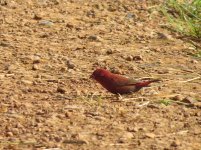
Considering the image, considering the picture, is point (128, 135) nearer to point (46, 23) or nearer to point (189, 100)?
point (189, 100)

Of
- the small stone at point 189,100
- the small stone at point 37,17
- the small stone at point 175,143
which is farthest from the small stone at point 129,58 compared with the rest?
the small stone at point 175,143

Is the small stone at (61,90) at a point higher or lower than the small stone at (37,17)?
lower

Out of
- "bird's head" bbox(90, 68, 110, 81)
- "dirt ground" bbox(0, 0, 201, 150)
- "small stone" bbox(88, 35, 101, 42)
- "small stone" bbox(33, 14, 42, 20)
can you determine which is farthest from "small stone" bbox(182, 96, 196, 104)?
"small stone" bbox(33, 14, 42, 20)

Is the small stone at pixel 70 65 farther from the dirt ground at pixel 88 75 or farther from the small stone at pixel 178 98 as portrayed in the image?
the small stone at pixel 178 98

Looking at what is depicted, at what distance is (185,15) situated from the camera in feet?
20.1

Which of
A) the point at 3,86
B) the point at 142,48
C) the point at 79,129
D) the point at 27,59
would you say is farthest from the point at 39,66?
the point at 79,129

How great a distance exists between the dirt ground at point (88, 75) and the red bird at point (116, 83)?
6 cm

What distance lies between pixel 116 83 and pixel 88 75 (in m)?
0.52

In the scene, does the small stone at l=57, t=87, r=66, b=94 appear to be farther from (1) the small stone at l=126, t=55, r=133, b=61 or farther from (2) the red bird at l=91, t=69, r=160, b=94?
(1) the small stone at l=126, t=55, r=133, b=61

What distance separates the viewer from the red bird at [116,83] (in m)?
4.32

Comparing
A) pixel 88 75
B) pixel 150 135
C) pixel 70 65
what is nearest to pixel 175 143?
pixel 150 135

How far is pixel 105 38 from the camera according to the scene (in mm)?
5676

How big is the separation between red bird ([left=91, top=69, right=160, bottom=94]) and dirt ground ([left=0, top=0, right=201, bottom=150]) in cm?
6

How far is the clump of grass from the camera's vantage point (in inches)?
221
